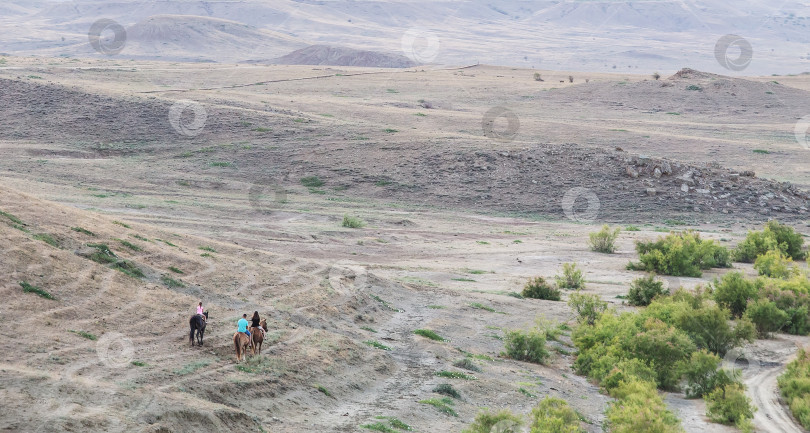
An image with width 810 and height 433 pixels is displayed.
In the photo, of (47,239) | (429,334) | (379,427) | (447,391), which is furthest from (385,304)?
Result: (379,427)

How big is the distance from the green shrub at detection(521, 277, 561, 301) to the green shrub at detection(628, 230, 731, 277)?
5.58 m

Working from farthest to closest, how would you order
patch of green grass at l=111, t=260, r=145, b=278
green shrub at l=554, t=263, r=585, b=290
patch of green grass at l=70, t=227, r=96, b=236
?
1. green shrub at l=554, t=263, r=585, b=290
2. patch of green grass at l=70, t=227, r=96, b=236
3. patch of green grass at l=111, t=260, r=145, b=278

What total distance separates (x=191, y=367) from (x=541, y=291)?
47.9ft

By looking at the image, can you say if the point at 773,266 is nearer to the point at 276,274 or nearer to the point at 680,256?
the point at 680,256

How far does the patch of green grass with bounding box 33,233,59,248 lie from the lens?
17031 millimetres

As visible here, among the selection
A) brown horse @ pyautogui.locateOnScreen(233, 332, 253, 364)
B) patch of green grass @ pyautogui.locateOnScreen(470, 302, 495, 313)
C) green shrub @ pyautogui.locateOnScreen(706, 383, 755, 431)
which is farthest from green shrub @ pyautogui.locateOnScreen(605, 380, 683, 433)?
patch of green grass @ pyautogui.locateOnScreen(470, 302, 495, 313)

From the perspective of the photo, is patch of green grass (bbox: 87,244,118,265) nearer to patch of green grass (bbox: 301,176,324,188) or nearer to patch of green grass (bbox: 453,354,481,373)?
patch of green grass (bbox: 453,354,481,373)

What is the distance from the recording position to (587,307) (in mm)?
22781

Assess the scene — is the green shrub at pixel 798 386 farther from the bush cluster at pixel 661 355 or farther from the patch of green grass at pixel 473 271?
the patch of green grass at pixel 473 271

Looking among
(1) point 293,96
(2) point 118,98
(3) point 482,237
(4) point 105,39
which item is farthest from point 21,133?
(4) point 105,39

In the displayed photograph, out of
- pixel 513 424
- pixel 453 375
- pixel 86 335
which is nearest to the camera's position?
pixel 513 424

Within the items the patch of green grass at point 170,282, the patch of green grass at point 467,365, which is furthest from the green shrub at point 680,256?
the patch of green grass at point 170,282

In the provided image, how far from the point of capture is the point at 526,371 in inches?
725

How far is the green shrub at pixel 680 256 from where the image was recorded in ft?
96.5
